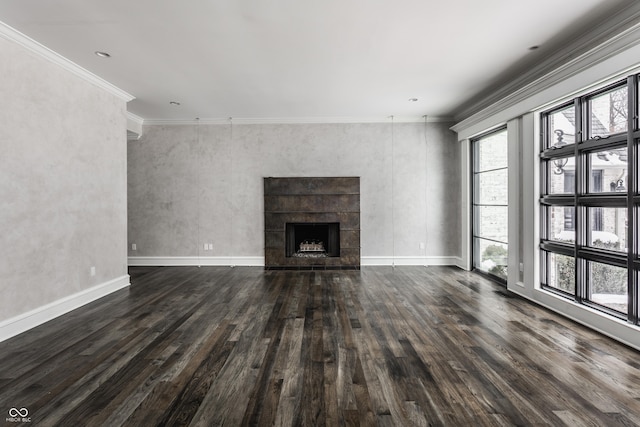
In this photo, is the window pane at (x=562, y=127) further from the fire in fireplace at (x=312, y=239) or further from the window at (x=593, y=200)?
the fire in fireplace at (x=312, y=239)

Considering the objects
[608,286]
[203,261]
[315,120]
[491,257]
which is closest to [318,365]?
[608,286]

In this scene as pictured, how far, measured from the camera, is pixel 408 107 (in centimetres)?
549

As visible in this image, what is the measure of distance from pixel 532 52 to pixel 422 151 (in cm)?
273

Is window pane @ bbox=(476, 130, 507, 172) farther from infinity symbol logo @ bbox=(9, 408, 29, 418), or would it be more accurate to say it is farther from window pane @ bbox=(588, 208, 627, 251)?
infinity symbol logo @ bbox=(9, 408, 29, 418)

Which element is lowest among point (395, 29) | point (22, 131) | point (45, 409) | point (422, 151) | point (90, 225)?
point (45, 409)

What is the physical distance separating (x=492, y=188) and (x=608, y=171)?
6.85 feet

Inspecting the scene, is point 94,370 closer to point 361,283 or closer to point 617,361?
point 361,283

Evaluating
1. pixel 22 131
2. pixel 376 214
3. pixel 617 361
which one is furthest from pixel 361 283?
pixel 22 131

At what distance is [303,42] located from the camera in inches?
126

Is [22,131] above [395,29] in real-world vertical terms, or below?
below

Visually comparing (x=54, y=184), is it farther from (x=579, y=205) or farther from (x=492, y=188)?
(x=492, y=188)

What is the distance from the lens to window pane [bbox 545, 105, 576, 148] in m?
3.40

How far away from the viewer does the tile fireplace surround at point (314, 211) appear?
6.02 meters

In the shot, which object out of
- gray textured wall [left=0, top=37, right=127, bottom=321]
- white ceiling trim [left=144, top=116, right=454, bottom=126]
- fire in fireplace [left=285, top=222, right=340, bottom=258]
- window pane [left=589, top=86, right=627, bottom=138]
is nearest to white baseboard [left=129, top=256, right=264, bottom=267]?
fire in fireplace [left=285, top=222, right=340, bottom=258]
